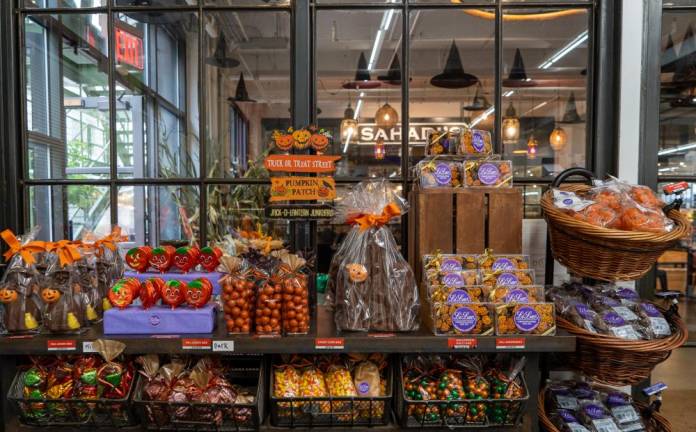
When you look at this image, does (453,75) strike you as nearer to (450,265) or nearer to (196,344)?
(450,265)

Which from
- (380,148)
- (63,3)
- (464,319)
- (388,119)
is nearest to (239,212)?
(464,319)

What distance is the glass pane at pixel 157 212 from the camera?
2.35m

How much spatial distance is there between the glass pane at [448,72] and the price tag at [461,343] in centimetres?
356

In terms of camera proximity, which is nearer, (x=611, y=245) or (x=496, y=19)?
(x=611, y=245)

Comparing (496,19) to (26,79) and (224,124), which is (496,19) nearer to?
(224,124)

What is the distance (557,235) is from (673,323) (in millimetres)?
578

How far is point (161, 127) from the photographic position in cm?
270

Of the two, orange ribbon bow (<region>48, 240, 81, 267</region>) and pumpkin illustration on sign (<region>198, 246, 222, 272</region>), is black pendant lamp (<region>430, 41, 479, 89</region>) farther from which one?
orange ribbon bow (<region>48, 240, 81, 267</region>)

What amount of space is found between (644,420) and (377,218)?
1.43 m

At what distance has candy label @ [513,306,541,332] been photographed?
1.64 meters

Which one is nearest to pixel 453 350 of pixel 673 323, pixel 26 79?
pixel 673 323

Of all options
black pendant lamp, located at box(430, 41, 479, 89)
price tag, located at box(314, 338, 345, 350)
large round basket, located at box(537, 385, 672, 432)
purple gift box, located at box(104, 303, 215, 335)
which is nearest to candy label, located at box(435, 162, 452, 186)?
price tag, located at box(314, 338, 345, 350)

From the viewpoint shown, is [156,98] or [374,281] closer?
[374,281]

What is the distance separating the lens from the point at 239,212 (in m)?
2.37
